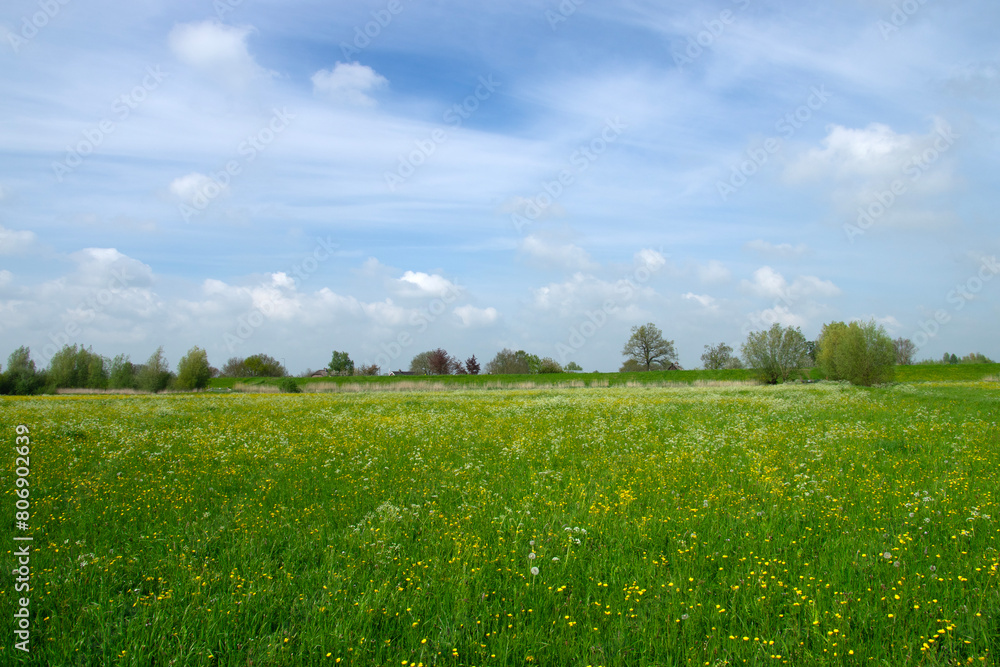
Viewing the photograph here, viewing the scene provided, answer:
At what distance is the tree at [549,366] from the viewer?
101 m

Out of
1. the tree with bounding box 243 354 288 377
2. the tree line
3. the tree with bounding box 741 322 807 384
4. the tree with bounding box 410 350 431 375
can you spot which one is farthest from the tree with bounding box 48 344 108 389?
the tree with bounding box 741 322 807 384

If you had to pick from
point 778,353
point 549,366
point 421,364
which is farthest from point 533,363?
point 778,353

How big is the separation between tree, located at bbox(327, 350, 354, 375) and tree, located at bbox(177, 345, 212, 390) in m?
38.4

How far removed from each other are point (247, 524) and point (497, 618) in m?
4.60

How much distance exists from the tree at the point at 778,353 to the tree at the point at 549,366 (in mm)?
39181

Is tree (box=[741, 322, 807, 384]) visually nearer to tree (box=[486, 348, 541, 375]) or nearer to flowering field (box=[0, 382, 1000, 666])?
tree (box=[486, 348, 541, 375])

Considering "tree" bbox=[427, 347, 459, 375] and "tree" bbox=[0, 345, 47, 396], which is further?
"tree" bbox=[427, 347, 459, 375]

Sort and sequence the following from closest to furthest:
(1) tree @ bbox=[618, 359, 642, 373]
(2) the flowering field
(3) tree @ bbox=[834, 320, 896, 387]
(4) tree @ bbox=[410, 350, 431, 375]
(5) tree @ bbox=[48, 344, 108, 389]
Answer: (2) the flowering field
(3) tree @ bbox=[834, 320, 896, 387]
(5) tree @ bbox=[48, 344, 108, 389]
(1) tree @ bbox=[618, 359, 642, 373]
(4) tree @ bbox=[410, 350, 431, 375]

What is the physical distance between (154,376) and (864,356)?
8789 cm

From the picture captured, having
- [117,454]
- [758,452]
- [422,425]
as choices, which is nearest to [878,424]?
[758,452]

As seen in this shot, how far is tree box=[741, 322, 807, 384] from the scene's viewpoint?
6962 cm

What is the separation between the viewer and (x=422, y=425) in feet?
58.2

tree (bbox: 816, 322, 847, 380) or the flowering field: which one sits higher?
tree (bbox: 816, 322, 847, 380)

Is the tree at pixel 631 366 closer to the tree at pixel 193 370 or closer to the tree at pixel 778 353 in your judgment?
the tree at pixel 778 353
